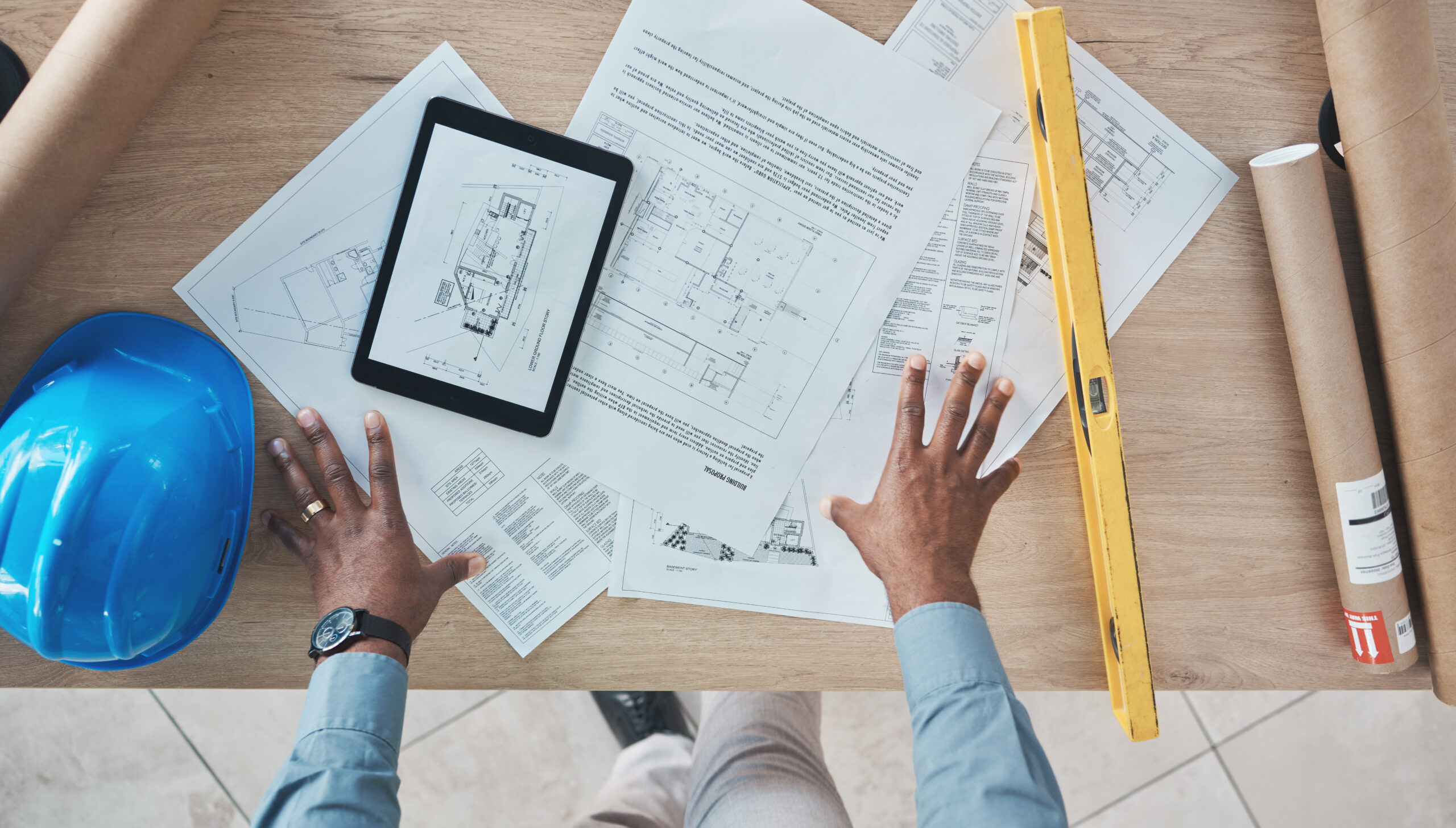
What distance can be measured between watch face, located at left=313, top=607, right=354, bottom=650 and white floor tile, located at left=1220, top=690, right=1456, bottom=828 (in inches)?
50.8

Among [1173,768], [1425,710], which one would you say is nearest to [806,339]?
[1173,768]

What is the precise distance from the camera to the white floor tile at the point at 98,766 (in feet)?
3.68

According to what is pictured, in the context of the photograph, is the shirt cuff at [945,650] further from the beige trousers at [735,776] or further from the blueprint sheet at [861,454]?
the beige trousers at [735,776]

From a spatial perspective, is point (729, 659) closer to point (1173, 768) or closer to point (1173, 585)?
point (1173, 585)

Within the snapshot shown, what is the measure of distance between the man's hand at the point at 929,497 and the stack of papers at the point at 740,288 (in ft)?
0.06

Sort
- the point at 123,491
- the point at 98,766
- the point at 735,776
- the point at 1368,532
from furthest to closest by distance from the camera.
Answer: the point at 98,766 → the point at 735,776 → the point at 1368,532 → the point at 123,491

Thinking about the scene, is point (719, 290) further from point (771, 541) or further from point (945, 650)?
point (945, 650)

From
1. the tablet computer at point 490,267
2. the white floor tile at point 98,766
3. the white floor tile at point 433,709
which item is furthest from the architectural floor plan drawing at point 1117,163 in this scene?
the white floor tile at point 98,766

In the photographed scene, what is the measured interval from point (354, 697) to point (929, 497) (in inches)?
20.0

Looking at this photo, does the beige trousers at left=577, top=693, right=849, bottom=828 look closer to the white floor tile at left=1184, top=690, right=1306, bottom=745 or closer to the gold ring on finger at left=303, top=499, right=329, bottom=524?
the gold ring on finger at left=303, top=499, right=329, bottom=524

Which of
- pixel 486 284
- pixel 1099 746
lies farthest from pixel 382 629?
pixel 1099 746

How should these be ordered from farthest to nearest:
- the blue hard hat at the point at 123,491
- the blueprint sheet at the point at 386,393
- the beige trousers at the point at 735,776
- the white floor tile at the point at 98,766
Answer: the white floor tile at the point at 98,766, the beige trousers at the point at 735,776, the blueprint sheet at the point at 386,393, the blue hard hat at the point at 123,491

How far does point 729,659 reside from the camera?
684mm

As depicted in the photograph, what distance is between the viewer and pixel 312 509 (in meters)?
0.64
